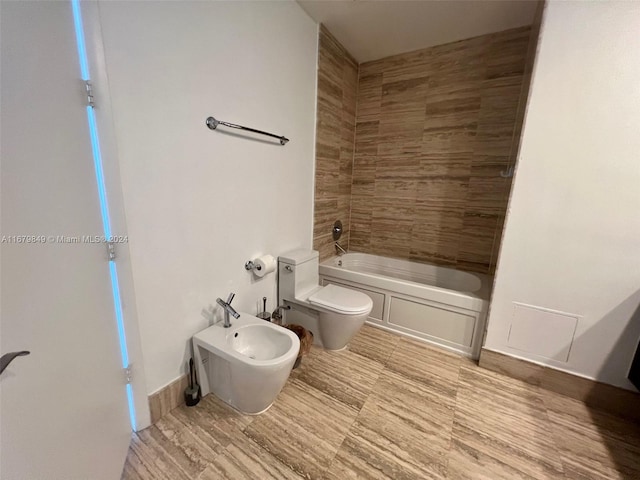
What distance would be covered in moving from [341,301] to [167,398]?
3.91 ft

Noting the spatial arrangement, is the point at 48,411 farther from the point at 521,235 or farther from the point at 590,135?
the point at 590,135

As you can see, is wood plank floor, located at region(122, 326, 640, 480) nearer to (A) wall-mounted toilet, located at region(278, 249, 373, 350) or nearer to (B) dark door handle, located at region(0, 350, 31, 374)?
(A) wall-mounted toilet, located at region(278, 249, 373, 350)

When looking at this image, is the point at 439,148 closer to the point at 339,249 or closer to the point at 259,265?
the point at 339,249

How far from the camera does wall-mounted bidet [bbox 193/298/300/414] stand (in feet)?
4.31

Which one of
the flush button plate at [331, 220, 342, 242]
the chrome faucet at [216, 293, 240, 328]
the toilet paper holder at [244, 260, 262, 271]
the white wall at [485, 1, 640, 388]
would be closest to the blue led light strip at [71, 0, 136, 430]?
the chrome faucet at [216, 293, 240, 328]

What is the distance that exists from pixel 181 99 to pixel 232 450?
1736 mm

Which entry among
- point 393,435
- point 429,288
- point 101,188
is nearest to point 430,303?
point 429,288

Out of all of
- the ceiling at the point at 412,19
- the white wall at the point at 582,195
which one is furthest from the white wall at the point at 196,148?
the white wall at the point at 582,195

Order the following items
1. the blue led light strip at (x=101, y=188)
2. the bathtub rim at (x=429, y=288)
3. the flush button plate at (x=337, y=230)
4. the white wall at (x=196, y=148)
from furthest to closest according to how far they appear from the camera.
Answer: the flush button plate at (x=337, y=230), the bathtub rim at (x=429, y=288), the white wall at (x=196, y=148), the blue led light strip at (x=101, y=188)

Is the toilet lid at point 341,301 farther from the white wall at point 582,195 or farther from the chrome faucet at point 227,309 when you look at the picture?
the white wall at point 582,195

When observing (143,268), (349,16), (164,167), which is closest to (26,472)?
(143,268)

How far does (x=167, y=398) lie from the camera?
57.1 inches

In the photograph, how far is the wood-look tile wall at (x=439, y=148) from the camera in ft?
7.55

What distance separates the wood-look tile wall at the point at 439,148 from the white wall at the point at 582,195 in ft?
2.00
